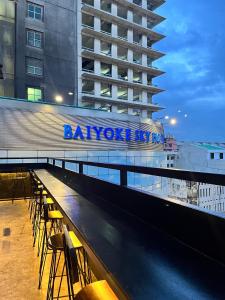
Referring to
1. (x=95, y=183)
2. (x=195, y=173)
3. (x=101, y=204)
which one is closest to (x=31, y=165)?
(x=95, y=183)

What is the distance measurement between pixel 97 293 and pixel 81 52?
20956 millimetres

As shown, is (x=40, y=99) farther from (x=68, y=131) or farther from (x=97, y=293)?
(x=97, y=293)

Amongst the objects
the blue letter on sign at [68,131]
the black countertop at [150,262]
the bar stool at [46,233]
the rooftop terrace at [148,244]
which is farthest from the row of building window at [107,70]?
the black countertop at [150,262]

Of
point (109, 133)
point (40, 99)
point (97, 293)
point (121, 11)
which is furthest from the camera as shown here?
point (121, 11)

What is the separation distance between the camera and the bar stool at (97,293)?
4.13 ft

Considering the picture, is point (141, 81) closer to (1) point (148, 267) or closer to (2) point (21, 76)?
(2) point (21, 76)

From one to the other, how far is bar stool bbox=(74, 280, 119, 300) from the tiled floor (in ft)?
4.74

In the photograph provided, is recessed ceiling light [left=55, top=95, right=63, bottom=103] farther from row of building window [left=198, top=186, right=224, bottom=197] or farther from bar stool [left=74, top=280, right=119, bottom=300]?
bar stool [left=74, top=280, right=119, bottom=300]

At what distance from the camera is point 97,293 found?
4.26ft

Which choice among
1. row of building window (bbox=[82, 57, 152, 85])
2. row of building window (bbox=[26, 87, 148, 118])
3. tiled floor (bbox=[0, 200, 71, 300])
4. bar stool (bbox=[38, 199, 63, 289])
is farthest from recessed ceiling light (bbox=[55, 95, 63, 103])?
bar stool (bbox=[38, 199, 63, 289])

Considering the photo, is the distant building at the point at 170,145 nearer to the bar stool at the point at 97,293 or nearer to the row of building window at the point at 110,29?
the row of building window at the point at 110,29

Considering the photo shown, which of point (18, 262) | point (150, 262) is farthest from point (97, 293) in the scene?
point (18, 262)

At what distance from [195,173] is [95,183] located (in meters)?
2.20

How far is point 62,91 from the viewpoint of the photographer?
60.8 feet
